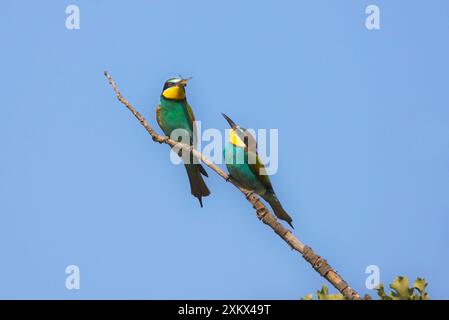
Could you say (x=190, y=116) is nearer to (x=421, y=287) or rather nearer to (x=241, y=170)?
(x=241, y=170)

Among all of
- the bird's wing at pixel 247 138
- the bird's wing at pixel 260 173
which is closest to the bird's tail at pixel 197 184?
the bird's wing at pixel 247 138

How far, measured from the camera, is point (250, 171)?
8.42 metres

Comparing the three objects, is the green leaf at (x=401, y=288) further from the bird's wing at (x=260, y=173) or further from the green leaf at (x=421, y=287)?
the bird's wing at (x=260, y=173)

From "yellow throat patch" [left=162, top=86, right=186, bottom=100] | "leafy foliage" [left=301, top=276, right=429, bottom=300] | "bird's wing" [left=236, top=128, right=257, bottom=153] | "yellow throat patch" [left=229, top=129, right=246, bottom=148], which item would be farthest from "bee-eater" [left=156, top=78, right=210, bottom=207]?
"leafy foliage" [left=301, top=276, right=429, bottom=300]

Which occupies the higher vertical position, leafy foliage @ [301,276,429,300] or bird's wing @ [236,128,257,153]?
bird's wing @ [236,128,257,153]

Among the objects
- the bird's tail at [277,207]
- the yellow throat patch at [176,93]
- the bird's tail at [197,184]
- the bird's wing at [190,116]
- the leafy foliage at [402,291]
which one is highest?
the yellow throat patch at [176,93]

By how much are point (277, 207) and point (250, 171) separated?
45 cm

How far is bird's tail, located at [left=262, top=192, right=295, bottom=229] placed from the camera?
8211 millimetres

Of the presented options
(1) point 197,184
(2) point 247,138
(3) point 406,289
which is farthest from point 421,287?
(1) point 197,184

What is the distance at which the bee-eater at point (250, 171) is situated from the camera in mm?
8344

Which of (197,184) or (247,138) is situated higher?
(247,138)

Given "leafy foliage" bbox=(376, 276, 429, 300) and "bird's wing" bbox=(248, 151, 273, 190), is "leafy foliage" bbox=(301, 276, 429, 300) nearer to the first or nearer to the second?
"leafy foliage" bbox=(376, 276, 429, 300)
